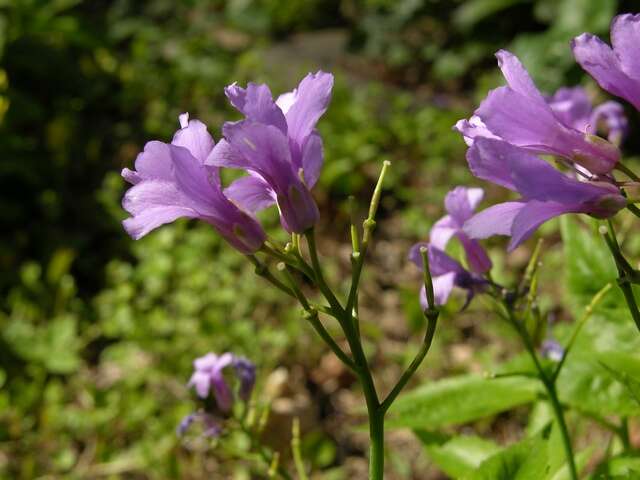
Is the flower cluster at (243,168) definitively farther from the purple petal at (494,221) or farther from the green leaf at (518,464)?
the green leaf at (518,464)

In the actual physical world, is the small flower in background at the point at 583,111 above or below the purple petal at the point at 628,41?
below

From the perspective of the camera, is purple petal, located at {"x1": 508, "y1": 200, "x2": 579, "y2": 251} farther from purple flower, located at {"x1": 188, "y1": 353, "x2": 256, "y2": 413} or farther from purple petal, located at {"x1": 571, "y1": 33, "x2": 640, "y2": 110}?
purple flower, located at {"x1": 188, "y1": 353, "x2": 256, "y2": 413}

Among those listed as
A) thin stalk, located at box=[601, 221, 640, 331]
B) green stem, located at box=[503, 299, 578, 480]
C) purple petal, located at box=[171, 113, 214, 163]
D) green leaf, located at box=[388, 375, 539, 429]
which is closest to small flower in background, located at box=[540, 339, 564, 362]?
green leaf, located at box=[388, 375, 539, 429]

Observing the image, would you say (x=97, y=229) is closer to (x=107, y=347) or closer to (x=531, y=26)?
(x=107, y=347)

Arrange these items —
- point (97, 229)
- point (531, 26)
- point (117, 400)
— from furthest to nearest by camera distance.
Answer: point (531, 26)
point (97, 229)
point (117, 400)

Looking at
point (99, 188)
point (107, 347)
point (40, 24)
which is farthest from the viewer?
point (40, 24)

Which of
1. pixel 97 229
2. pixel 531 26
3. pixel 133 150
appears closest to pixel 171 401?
pixel 97 229

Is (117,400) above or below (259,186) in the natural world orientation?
below

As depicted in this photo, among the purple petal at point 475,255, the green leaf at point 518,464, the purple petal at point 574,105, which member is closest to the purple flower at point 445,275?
the purple petal at point 475,255
